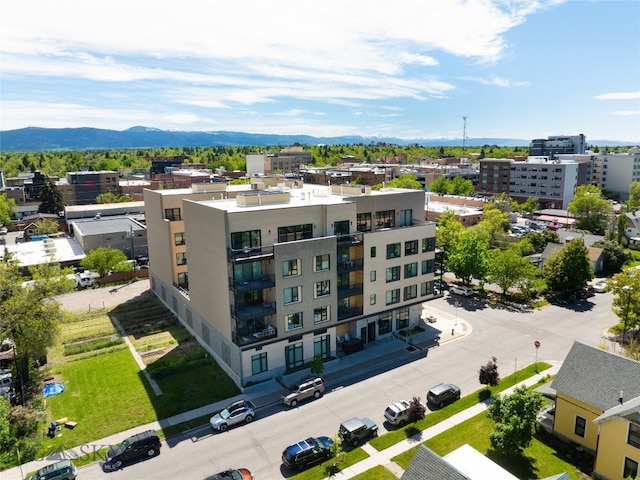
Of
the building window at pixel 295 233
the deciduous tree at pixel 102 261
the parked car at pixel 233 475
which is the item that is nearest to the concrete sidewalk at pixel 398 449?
the parked car at pixel 233 475

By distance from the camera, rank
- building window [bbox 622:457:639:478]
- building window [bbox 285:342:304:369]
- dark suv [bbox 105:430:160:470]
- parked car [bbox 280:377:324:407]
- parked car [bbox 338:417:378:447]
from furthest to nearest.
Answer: building window [bbox 285:342:304:369] < parked car [bbox 280:377:324:407] < parked car [bbox 338:417:378:447] < dark suv [bbox 105:430:160:470] < building window [bbox 622:457:639:478]

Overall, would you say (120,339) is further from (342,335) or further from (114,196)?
(114,196)

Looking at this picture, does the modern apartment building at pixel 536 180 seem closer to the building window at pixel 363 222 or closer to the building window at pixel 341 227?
the building window at pixel 363 222

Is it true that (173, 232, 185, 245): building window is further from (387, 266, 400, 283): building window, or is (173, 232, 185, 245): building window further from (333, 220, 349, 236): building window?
(387, 266, 400, 283): building window

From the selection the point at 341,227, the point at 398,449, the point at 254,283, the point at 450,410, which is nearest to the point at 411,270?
the point at 341,227

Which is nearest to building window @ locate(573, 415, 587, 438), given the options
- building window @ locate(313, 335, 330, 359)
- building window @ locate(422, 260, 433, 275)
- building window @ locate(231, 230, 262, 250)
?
building window @ locate(313, 335, 330, 359)
